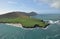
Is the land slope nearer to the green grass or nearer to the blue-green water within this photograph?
the green grass

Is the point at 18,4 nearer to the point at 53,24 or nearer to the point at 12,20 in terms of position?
the point at 12,20

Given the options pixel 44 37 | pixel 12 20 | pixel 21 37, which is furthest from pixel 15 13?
Answer: pixel 44 37

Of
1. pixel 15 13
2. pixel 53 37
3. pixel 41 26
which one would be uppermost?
pixel 15 13

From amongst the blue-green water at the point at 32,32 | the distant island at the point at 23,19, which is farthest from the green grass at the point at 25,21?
the blue-green water at the point at 32,32

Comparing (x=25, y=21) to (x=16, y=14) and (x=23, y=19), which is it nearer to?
(x=23, y=19)

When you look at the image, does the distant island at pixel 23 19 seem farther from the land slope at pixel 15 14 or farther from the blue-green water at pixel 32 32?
the blue-green water at pixel 32 32

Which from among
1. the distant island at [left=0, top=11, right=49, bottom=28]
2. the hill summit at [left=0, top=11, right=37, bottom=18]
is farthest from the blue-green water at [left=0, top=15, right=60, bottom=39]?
the hill summit at [left=0, top=11, right=37, bottom=18]
